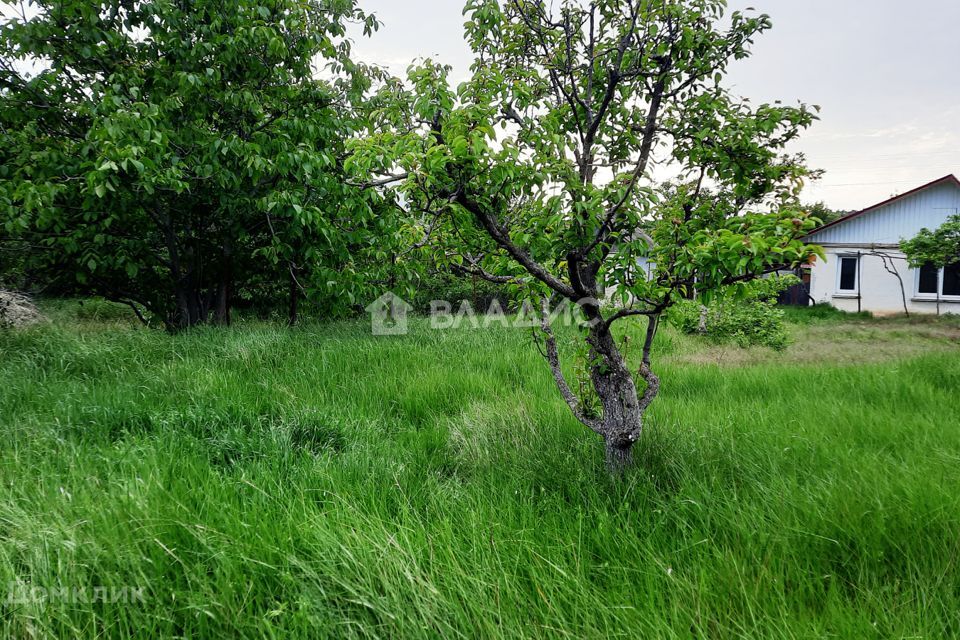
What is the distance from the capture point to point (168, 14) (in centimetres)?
474

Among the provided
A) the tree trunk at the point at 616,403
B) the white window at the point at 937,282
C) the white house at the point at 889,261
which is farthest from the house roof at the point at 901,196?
the tree trunk at the point at 616,403

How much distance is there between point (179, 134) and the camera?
16.3ft

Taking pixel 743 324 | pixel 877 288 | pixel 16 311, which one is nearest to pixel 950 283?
pixel 877 288

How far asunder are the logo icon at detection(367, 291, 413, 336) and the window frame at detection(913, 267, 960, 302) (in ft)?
50.9

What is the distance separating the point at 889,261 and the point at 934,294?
62.7 inches

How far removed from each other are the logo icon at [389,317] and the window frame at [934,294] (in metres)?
15.5

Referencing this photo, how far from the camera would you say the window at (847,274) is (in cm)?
1455

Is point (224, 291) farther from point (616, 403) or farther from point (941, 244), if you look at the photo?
point (941, 244)

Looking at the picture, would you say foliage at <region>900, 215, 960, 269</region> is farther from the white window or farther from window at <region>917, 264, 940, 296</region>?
window at <region>917, 264, 940, 296</region>

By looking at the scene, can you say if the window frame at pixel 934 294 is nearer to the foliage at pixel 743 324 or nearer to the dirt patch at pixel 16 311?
the foliage at pixel 743 324

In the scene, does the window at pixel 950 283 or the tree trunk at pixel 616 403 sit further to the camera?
the window at pixel 950 283

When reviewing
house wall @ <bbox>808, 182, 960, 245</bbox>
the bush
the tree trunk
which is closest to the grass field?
the tree trunk

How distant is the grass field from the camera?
1.46m

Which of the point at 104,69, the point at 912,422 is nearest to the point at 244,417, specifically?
the point at 912,422
